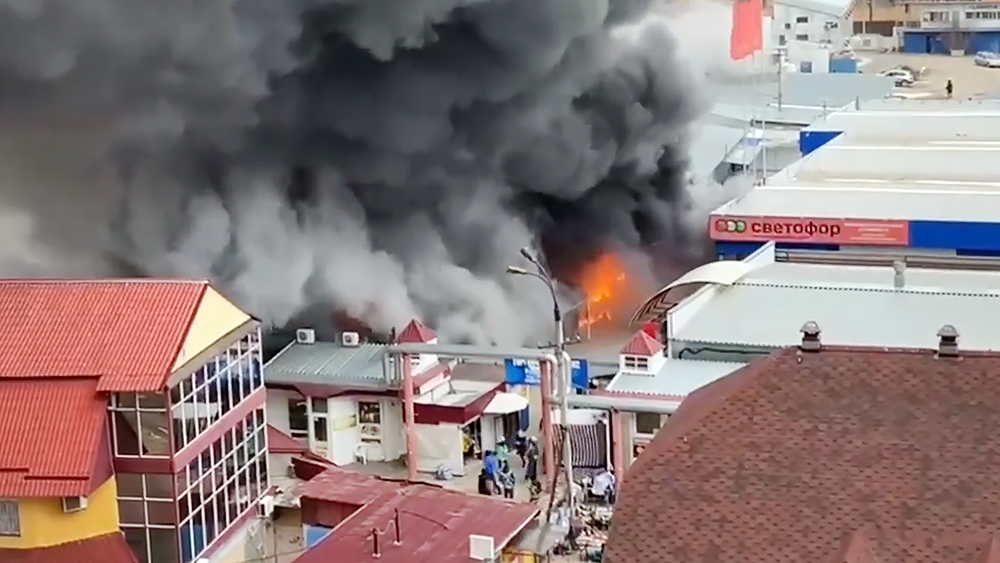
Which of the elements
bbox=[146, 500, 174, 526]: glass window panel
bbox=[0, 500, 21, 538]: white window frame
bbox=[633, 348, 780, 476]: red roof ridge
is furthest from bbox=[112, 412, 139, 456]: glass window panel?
bbox=[633, 348, 780, 476]: red roof ridge

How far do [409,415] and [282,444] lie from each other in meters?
1.48

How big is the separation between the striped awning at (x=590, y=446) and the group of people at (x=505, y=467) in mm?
543

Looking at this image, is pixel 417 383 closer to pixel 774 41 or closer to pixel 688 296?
pixel 688 296

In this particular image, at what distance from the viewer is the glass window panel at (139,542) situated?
14.4 meters

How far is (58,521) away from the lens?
13891 millimetres

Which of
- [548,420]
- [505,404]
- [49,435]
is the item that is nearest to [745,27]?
[505,404]

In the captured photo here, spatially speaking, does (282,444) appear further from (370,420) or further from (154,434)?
(154,434)

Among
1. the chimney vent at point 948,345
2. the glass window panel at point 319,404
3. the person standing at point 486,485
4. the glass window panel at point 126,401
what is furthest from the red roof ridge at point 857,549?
the glass window panel at point 319,404

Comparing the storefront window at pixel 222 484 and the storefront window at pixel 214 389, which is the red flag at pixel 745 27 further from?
the storefront window at pixel 222 484

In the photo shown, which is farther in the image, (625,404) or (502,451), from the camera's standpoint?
(502,451)

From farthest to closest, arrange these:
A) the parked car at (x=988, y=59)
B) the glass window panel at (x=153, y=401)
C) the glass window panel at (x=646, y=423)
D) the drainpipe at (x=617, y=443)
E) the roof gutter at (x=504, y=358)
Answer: the parked car at (x=988, y=59) → the roof gutter at (x=504, y=358) → the glass window panel at (x=646, y=423) → the drainpipe at (x=617, y=443) → the glass window panel at (x=153, y=401)

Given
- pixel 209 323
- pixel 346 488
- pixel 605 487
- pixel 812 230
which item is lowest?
pixel 605 487

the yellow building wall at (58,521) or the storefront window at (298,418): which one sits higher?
the yellow building wall at (58,521)

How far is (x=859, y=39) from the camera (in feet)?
240
